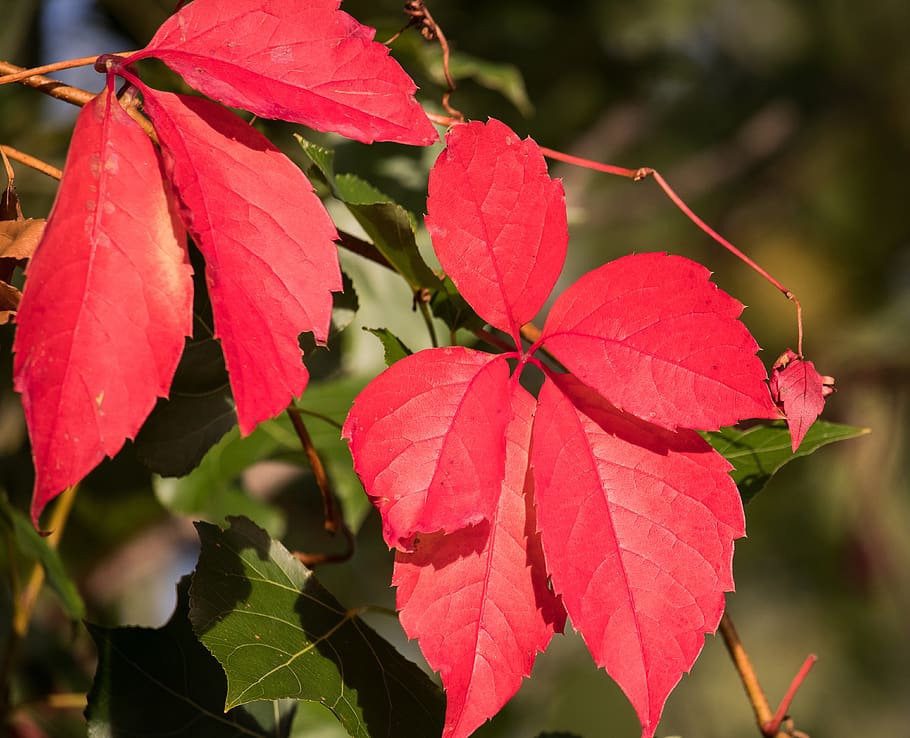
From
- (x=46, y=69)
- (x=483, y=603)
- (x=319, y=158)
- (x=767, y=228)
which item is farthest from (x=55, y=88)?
(x=767, y=228)

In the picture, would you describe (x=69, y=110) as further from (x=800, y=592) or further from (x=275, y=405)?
(x=800, y=592)

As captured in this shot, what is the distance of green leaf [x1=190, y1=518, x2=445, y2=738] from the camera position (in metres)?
0.48

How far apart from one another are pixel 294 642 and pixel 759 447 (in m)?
0.30

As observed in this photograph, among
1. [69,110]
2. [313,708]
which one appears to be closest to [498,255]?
[313,708]

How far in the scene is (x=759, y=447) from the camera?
1.83 feet

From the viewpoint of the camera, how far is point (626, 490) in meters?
0.44

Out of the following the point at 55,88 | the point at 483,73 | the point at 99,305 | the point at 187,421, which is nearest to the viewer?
the point at 99,305

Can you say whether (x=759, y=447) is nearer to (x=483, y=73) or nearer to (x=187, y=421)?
(x=187, y=421)

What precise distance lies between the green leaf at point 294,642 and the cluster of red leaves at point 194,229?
16 centimetres

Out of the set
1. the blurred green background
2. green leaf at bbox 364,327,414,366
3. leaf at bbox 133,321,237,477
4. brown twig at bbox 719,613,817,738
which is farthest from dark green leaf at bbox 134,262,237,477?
the blurred green background

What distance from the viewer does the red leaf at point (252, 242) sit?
0.37 metres

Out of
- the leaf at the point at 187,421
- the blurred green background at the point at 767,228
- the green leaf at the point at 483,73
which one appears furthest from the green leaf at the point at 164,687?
the blurred green background at the point at 767,228

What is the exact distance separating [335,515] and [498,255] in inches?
9.7

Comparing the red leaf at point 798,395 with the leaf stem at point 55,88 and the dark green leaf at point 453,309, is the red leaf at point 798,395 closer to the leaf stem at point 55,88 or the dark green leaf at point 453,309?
the dark green leaf at point 453,309
